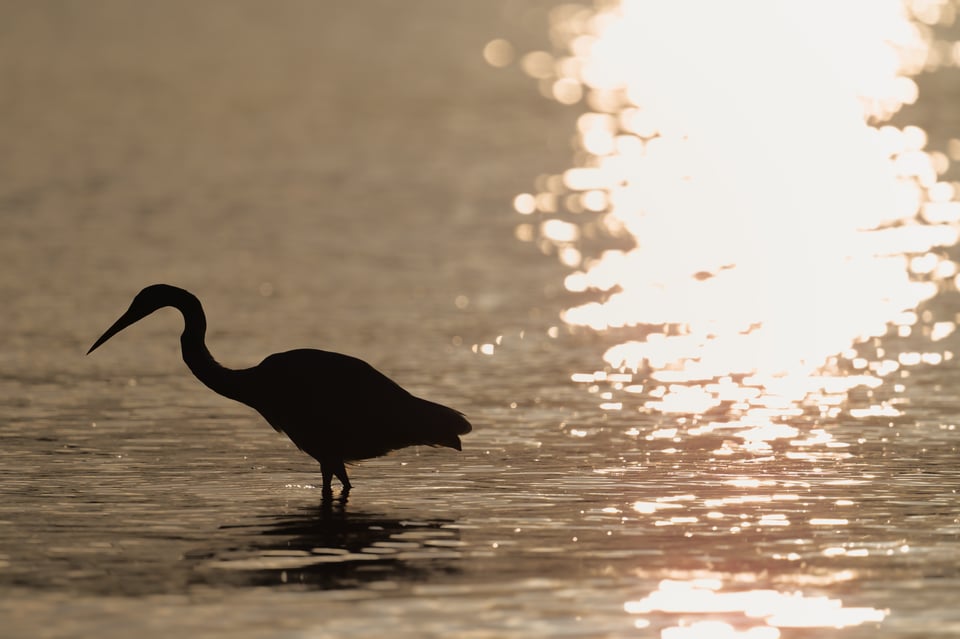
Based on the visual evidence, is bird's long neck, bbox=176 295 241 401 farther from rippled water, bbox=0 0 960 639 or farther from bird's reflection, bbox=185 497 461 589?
bird's reflection, bbox=185 497 461 589

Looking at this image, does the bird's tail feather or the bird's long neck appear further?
the bird's long neck

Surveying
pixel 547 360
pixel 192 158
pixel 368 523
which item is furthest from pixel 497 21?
pixel 368 523

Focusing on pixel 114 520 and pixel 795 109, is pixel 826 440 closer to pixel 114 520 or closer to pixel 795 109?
pixel 114 520

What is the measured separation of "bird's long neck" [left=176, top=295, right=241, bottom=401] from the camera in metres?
16.0

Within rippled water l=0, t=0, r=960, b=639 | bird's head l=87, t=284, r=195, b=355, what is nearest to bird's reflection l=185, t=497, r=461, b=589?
rippled water l=0, t=0, r=960, b=639

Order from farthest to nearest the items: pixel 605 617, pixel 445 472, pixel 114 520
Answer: pixel 445 472
pixel 114 520
pixel 605 617

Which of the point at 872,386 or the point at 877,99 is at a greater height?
the point at 877,99

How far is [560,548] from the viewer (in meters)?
12.9

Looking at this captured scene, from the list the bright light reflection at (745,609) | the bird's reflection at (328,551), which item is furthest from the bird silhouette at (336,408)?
the bright light reflection at (745,609)

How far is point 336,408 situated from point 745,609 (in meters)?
4.98

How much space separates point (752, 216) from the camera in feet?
114

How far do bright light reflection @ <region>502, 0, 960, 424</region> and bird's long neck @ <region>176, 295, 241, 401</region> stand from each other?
4.25 meters

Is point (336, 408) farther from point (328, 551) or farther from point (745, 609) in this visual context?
point (745, 609)

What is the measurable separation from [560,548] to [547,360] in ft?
28.2
